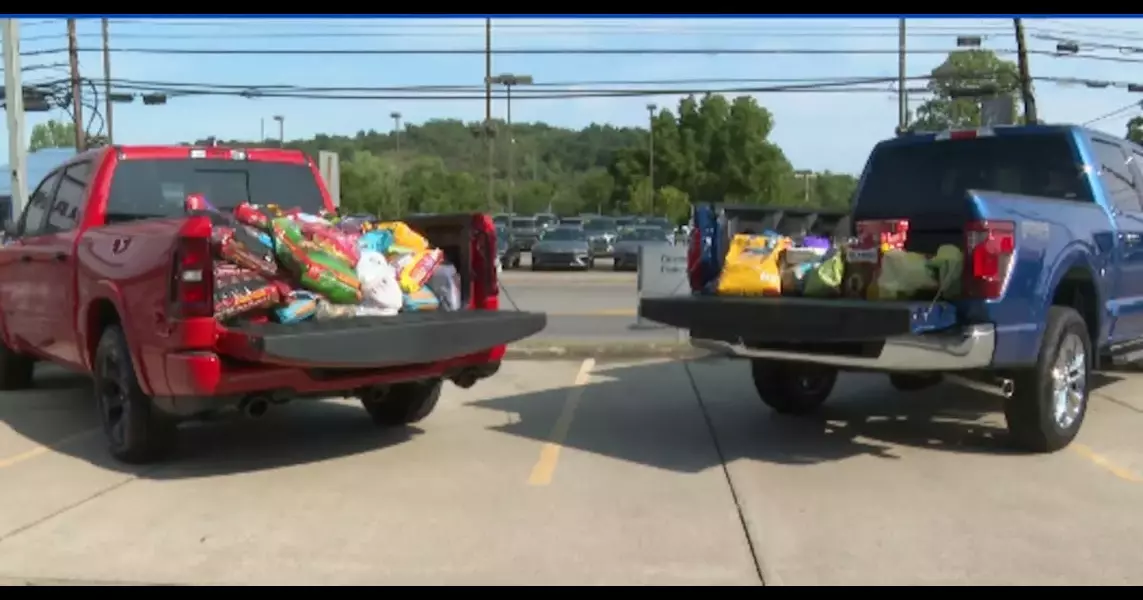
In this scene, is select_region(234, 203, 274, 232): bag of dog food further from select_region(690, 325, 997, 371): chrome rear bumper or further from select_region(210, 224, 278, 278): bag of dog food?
select_region(690, 325, 997, 371): chrome rear bumper

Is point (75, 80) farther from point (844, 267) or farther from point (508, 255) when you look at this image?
point (844, 267)

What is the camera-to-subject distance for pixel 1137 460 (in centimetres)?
653

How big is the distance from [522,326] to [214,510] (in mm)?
2107

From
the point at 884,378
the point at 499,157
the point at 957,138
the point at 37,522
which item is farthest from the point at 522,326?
the point at 499,157

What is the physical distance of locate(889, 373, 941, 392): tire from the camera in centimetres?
868

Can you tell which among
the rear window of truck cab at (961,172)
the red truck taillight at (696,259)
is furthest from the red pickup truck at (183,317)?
the rear window of truck cab at (961,172)

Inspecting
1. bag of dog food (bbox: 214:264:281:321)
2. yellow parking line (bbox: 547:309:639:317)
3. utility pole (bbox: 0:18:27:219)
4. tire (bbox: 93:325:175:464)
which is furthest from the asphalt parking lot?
yellow parking line (bbox: 547:309:639:317)

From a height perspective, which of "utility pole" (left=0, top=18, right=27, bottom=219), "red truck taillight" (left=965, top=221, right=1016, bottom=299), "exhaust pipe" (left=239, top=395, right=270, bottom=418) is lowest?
"exhaust pipe" (left=239, top=395, right=270, bottom=418)

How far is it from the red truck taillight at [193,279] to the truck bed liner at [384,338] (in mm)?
245

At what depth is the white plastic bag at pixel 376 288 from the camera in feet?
21.0

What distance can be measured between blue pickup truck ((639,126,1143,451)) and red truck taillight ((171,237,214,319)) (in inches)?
109

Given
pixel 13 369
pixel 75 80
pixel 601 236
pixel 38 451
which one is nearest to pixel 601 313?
pixel 13 369

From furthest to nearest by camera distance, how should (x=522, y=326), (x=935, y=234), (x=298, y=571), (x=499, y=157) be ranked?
(x=499, y=157) < (x=935, y=234) < (x=522, y=326) < (x=298, y=571)

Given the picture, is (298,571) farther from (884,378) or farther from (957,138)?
(884,378)
